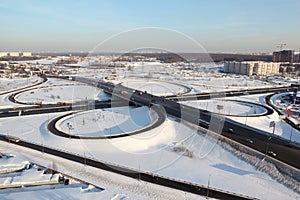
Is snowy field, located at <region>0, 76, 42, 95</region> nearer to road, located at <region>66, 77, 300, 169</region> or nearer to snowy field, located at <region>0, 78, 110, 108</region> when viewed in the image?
snowy field, located at <region>0, 78, 110, 108</region>

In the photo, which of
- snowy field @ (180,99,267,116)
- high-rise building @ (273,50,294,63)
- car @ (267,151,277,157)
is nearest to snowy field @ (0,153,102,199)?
car @ (267,151,277,157)

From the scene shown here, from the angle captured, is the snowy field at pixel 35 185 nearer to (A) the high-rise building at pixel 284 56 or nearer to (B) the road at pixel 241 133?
(B) the road at pixel 241 133

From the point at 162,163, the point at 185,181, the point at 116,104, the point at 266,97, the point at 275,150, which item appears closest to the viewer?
the point at 185,181

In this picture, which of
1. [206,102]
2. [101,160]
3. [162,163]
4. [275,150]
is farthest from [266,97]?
[101,160]

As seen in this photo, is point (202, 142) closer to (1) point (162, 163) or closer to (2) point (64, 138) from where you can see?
(1) point (162, 163)

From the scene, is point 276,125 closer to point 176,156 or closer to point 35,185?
point 176,156

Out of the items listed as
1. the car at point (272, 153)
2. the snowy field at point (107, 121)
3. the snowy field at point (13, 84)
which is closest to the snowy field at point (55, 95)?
the snowy field at point (13, 84)

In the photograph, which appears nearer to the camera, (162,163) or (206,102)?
(162,163)
